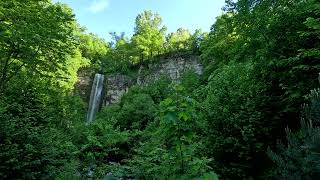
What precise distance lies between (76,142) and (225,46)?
10.3 meters

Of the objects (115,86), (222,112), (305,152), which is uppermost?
(115,86)

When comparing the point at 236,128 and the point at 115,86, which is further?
the point at 115,86

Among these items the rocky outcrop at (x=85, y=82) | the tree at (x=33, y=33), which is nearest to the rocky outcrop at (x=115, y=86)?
the rocky outcrop at (x=85, y=82)

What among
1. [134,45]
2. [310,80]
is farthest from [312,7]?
[134,45]

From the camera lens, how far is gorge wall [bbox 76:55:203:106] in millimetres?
31734

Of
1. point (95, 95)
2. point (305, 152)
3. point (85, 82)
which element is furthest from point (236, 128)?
point (85, 82)

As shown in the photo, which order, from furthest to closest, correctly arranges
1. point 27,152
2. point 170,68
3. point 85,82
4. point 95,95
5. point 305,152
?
point 85,82, point 95,95, point 170,68, point 27,152, point 305,152

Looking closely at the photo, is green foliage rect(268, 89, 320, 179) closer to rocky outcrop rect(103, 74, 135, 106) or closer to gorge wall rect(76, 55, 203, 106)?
gorge wall rect(76, 55, 203, 106)

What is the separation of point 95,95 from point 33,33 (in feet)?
75.7

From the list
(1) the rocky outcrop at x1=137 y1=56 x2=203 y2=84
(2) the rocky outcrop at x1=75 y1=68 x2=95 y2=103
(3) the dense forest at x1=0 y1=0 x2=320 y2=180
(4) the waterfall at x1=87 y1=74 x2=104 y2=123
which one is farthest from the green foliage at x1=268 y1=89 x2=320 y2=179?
(2) the rocky outcrop at x1=75 y1=68 x2=95 y2=103

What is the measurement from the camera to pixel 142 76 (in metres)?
33.3

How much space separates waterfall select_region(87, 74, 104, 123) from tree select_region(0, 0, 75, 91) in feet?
65.9

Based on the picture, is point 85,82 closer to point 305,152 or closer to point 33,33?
point 33,33

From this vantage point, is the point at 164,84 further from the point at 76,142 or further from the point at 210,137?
the point at 210,137
